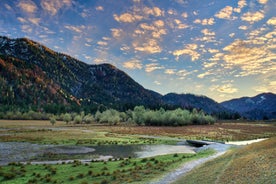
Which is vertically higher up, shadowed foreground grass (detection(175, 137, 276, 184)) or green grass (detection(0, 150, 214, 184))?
shadowed foreground grass (detection(175, 137, 276, 184))

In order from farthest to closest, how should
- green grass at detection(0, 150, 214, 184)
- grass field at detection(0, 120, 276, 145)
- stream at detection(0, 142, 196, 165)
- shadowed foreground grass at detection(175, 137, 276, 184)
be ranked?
grass field at detection(0, 120, 276, 145) → stream at detection(0, 142, 196, 165) → green grass at detection(0, 150, 214, 184) → shadowed foreground grass at detection(175, 137, 276, 184)

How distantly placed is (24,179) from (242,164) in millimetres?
19913

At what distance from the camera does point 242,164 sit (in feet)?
70.4

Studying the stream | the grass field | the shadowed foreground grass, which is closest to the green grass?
the shadowed foreground grass

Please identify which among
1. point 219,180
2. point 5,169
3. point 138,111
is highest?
point 138,111

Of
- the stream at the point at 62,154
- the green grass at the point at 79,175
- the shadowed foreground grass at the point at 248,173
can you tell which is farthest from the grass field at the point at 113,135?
the shadowed foreground grass at the point at 248,173

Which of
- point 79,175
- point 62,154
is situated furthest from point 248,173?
point 62,154

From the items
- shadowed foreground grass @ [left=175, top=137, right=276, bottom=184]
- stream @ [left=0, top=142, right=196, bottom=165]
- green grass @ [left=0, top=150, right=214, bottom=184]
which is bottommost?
stream @ [left=0, top=142, right=196, bottom=165]

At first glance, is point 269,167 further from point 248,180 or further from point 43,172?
point 43,172

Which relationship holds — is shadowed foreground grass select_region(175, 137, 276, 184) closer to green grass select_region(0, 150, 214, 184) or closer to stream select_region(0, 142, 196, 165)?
green grass select_region(0, 150, 214, 184)

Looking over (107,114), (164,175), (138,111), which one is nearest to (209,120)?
(138,111)

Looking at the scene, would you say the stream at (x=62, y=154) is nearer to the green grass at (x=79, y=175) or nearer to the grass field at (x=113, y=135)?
the green grass at (x=79, y=175)

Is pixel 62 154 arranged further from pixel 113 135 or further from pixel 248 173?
pixel 113 135

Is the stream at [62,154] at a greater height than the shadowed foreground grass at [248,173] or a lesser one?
lesser
